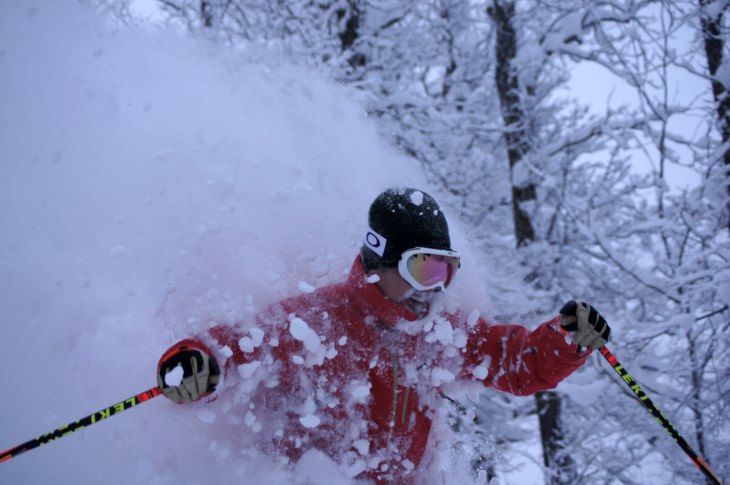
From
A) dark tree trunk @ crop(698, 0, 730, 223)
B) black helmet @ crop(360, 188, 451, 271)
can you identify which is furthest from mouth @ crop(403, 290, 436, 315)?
dark tree trunk @ crop(698, 0, 730, 223)

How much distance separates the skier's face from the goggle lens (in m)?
0.06

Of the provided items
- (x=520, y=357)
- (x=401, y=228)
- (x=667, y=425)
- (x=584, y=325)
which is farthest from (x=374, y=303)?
(x=667, y=425)

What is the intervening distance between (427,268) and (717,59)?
492 centimetres

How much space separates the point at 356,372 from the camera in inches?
85.2

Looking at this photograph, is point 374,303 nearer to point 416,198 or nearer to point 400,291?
point 400,291

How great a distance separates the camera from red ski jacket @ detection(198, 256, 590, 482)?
2109mm

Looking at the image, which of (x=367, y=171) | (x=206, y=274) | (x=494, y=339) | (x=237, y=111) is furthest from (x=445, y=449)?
(x=237, y=111)

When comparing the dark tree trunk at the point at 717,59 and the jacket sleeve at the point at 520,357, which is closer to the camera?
the jacket sleeve at the point at 520,357

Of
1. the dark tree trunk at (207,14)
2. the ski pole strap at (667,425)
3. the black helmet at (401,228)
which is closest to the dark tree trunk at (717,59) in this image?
the ski pole strap at (667,425)

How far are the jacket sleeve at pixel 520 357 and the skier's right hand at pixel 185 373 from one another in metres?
1.20

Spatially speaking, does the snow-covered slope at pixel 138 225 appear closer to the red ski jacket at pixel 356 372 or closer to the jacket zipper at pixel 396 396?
the red ski jacket at pixel 356 372

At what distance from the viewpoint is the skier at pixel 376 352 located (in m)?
2.07

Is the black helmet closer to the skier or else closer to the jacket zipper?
the skier

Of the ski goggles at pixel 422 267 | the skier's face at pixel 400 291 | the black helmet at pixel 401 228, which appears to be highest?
the black helmet at pixel 401 228
